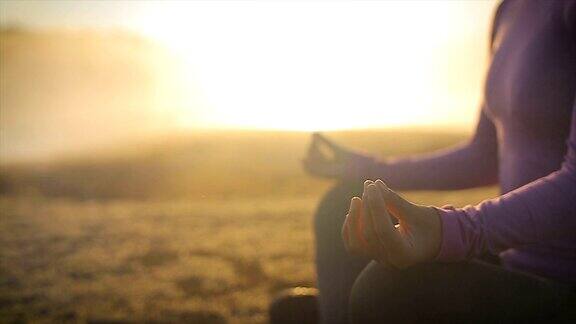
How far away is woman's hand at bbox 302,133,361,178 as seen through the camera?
66.4 inches

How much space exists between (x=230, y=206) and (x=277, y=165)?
6290 millimetres

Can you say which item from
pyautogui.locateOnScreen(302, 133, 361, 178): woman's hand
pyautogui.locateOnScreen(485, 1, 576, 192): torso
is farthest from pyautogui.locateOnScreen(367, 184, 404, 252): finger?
pyautogui.locateOnScreen(302, 133, 361, 178): woman's hand

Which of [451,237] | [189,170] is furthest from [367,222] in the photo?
[189,170]

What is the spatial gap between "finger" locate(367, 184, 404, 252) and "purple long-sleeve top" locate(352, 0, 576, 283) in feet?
0.38

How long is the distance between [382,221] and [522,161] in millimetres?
625

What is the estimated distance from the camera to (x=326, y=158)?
174 centimetres

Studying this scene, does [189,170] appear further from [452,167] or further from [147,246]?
[452,167]

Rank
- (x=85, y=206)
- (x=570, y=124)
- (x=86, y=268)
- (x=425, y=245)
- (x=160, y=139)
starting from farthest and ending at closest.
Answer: (x=160, y=139) → (x=85, y=206) → (x=86, y=268) → (x=570, y=124) → (x=425, y=245)

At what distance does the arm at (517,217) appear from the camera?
97 centimetres

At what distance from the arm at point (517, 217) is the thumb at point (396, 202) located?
7cm

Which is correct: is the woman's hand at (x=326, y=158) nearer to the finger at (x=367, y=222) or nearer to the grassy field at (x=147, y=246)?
the grassy field at (x=147, y=246)

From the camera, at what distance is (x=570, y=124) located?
120 cm

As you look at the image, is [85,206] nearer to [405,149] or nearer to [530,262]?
[530,262]

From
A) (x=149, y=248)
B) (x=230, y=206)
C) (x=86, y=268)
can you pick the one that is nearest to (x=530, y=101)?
(x=86, y=268)
